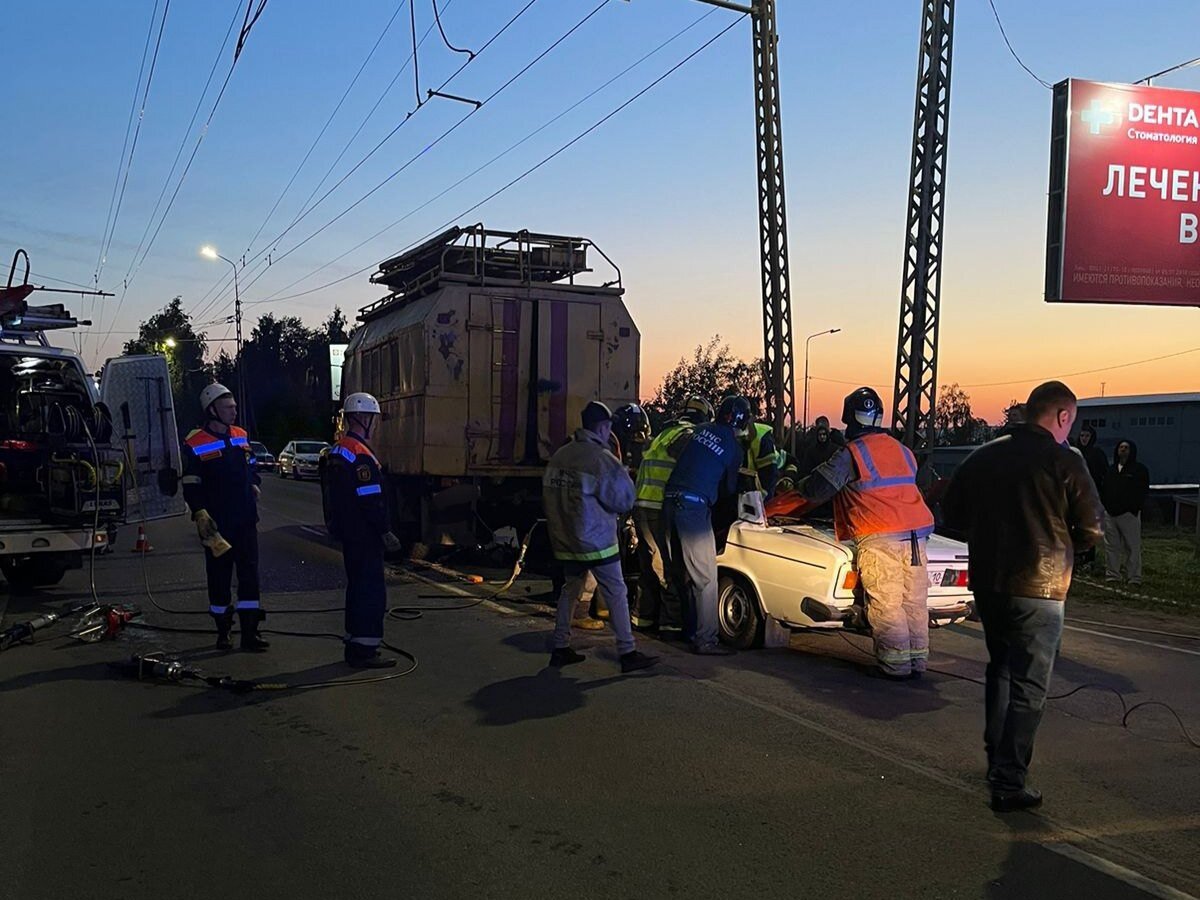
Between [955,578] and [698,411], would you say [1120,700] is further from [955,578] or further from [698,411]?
[698,411]

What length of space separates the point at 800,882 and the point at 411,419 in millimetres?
9599

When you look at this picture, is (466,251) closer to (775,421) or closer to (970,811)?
(775,421)

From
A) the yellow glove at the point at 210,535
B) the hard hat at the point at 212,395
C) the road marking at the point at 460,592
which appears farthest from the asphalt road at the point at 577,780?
the hard hat at the point at 212,395

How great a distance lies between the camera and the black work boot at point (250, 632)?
7.62m

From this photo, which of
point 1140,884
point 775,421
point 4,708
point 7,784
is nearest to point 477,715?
point 7,784

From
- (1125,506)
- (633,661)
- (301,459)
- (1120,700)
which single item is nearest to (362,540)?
(633,661)

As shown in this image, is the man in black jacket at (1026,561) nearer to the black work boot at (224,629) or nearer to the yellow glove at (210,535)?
the yellow glove at (210,535)

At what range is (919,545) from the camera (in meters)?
6.68

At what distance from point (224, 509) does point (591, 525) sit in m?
2.76

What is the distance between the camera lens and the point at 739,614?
776 centimetres

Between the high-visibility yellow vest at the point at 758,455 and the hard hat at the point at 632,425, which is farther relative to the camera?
the hard hat at the point at 632,425

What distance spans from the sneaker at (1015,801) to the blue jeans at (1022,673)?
0.07ft

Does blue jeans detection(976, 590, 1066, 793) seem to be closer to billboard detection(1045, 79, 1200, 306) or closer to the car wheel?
the car wheel


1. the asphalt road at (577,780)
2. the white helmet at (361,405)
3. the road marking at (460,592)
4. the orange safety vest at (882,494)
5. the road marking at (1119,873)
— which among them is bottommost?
the road marking at (460,592)
